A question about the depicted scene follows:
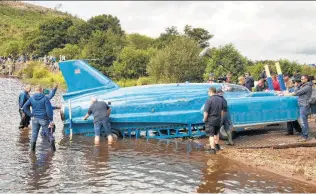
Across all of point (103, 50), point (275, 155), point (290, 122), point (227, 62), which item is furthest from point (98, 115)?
point (103, 50)

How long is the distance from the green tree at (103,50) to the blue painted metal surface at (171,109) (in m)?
28.5

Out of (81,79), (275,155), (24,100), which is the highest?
(81,79)

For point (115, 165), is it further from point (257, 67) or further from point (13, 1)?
point (13, 1)

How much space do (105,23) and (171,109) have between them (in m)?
58.1

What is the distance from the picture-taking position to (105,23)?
71.2m

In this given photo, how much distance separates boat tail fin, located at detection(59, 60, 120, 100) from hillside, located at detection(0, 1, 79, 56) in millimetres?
81961

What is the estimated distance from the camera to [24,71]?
56188 millimetres

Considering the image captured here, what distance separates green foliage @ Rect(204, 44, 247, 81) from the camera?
96.9ft

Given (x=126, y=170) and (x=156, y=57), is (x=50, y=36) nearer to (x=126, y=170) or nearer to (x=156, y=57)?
(x=156, y=57)

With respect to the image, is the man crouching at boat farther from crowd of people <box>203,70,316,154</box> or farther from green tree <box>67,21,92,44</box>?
green tree <box>67,21,92,44</box>

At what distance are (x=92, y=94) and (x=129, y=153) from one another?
387 cm

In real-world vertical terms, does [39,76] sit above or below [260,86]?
above

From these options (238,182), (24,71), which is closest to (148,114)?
(238,182)

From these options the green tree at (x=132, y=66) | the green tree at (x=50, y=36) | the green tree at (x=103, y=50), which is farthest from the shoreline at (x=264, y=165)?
the green tree at (x=50, y=36)
